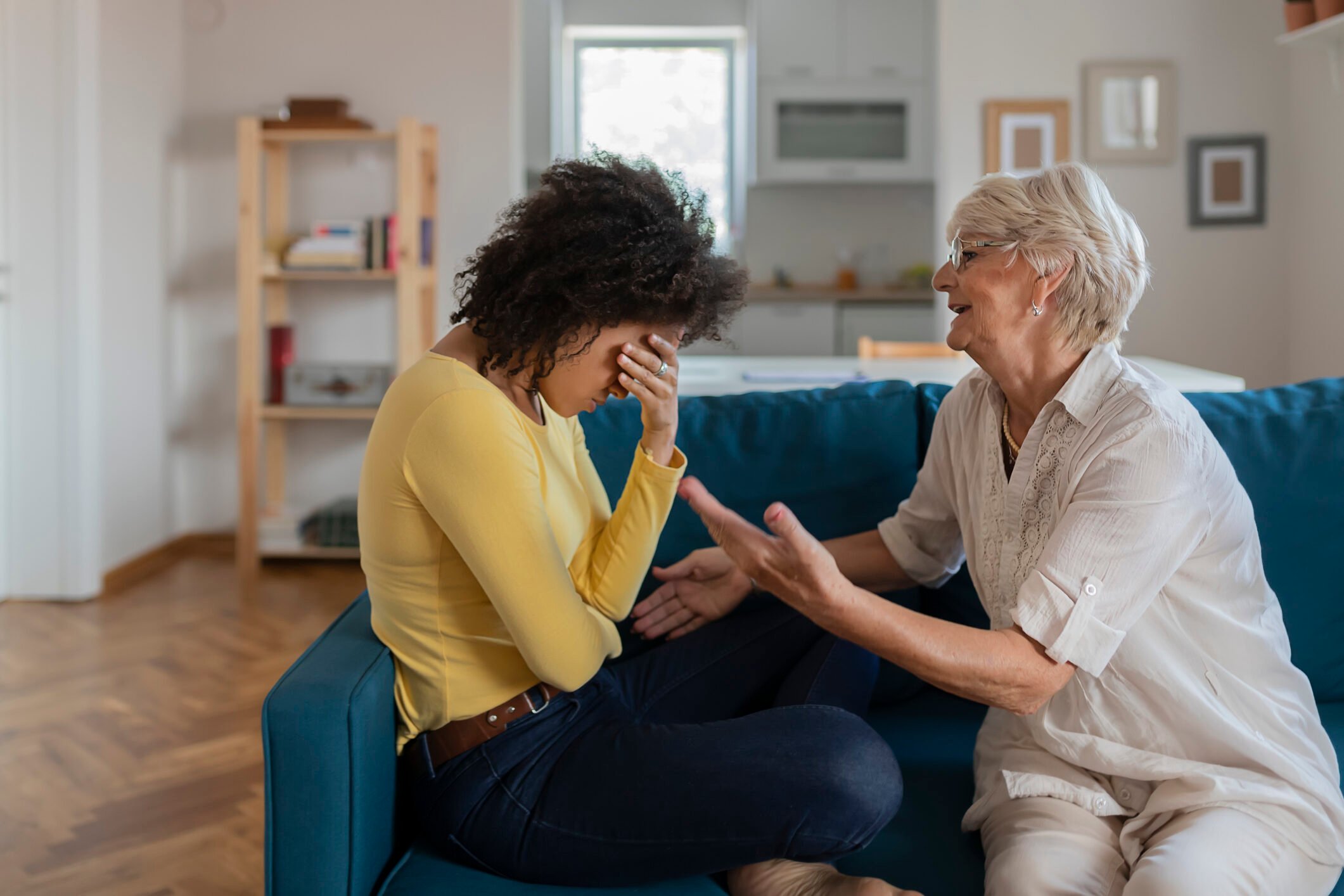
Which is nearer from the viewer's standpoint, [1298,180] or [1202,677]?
[1202,677]

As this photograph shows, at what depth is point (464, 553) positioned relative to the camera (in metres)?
1.24

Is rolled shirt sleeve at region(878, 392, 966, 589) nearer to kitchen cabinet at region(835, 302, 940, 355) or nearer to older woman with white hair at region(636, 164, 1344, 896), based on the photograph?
older woman with white hair at region(636, 164, 1344, 896)

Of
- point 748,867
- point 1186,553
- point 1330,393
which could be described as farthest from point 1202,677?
point 1330,393

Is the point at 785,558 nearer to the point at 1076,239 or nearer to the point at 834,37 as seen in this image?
the point at 1076,239

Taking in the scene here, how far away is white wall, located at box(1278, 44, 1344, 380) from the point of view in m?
4.54

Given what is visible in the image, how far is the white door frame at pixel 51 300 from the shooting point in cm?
399

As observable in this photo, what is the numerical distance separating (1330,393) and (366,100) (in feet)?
13.8

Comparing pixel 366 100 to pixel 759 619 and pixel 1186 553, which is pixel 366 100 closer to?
pixel 759 619

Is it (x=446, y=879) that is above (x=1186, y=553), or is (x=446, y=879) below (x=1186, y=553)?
below

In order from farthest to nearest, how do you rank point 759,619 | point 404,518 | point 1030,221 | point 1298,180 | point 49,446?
point 1298,180 < point 49,446 < point 759,619 < point 1030,221 < point 404,518

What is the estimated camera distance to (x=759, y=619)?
1.70m

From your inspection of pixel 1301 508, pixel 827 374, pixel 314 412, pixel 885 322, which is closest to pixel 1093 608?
pixel 1301 508

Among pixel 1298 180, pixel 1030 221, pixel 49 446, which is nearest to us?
pixel 1030 221

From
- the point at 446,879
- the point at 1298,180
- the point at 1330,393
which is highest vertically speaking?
the point at 1298,180
